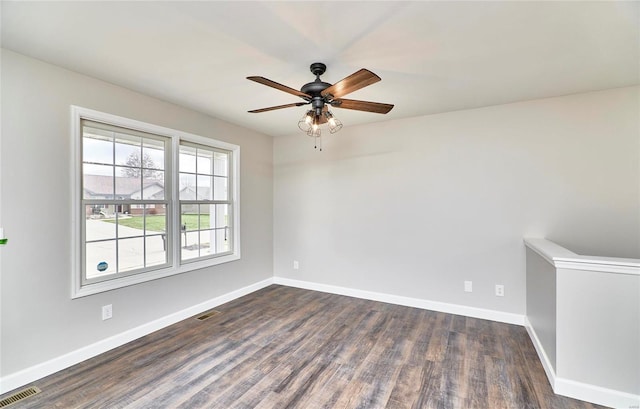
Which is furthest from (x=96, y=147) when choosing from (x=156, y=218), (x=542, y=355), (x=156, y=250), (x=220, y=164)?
(x=542, y=355)

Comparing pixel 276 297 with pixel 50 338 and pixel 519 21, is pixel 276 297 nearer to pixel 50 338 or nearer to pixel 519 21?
pixel 50 338

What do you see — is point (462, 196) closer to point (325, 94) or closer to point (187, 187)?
point (325, 94)

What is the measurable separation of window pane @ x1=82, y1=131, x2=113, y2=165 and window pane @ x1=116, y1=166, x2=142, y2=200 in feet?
0.49

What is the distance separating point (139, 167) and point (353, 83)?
8.19 ft

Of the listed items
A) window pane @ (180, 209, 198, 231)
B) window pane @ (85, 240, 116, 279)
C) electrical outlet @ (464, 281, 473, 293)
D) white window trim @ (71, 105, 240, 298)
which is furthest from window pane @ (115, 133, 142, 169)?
electrical outlet @ (464, 281, 473, 293)

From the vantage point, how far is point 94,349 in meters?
2.57

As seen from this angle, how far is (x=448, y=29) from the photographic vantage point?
189 cm

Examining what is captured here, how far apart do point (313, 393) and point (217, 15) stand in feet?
8.67

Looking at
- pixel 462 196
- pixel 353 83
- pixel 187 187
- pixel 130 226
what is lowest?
pixel 130 226

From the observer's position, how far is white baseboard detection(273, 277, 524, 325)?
330 centimetres

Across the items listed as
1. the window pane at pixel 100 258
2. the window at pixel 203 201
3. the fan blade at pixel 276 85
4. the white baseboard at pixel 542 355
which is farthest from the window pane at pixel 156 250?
the white baseboard at pixel 542 355

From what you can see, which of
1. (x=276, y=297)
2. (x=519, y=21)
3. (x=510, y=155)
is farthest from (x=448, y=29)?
(x=276, y=297)

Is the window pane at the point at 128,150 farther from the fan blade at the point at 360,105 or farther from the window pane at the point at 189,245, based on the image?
the fan blade at the point at 360,105

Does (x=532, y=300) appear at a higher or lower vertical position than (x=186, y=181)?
lower
